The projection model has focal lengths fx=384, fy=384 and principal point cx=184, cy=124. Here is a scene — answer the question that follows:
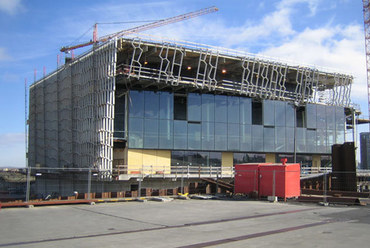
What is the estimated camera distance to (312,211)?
1881cm

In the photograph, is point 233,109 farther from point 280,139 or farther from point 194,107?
point 280,139

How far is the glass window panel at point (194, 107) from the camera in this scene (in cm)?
4603

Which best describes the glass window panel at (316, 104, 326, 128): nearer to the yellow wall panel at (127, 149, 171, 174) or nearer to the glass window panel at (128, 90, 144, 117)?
the yellow wall panel at (127, 149, 171, 174)

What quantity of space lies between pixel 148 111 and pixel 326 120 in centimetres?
2789

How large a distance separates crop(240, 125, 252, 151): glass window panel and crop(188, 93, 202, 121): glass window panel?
6403 mm

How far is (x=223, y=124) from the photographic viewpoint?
47.9 meters

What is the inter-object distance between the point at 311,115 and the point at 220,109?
1516 cm

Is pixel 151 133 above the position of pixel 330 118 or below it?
below

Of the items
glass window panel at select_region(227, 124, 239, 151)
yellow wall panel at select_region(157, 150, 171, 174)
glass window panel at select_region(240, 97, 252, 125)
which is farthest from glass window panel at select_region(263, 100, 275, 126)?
yellow wall panel at select_region(157, 150, 171, 174)

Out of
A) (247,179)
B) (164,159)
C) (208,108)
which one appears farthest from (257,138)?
(247,179)

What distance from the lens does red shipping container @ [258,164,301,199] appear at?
24.1 metres

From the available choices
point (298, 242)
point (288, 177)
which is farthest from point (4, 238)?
point (288, 177)

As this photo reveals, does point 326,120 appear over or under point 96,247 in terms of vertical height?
over

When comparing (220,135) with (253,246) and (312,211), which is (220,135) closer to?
(312,211)
